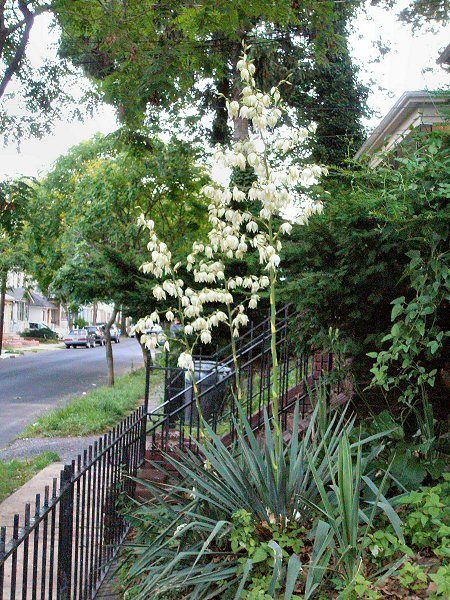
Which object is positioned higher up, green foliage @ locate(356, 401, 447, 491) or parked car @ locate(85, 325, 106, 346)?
green foliage @ locate(356, 401, 447, 491)

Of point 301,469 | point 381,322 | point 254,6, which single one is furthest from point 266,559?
point 254,6

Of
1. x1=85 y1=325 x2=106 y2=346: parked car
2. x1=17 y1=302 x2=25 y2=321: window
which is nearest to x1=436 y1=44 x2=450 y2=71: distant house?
x1=85 y1=325 x2=106 y2=346: parked car

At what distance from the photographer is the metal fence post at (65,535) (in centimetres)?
393

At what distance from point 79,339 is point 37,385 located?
2943 centimetres

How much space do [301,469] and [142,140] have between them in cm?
1029

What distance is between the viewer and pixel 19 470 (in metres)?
9.48

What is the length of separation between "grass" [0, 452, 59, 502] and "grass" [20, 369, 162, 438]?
77.5 inches

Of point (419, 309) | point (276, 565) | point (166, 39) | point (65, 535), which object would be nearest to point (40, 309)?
point (166, 39)

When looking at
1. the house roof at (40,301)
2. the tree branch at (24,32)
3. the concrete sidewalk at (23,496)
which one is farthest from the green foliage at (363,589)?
the house roof at (40,301)

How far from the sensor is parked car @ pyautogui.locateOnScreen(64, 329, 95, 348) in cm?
5091

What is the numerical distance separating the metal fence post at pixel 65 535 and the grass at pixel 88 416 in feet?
27.8

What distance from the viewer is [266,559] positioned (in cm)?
383

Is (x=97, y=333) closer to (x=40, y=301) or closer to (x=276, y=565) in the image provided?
(x=40, y=301)

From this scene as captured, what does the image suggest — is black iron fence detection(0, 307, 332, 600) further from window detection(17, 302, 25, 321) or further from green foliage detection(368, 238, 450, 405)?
window detection(17, 302, 25, 321)
